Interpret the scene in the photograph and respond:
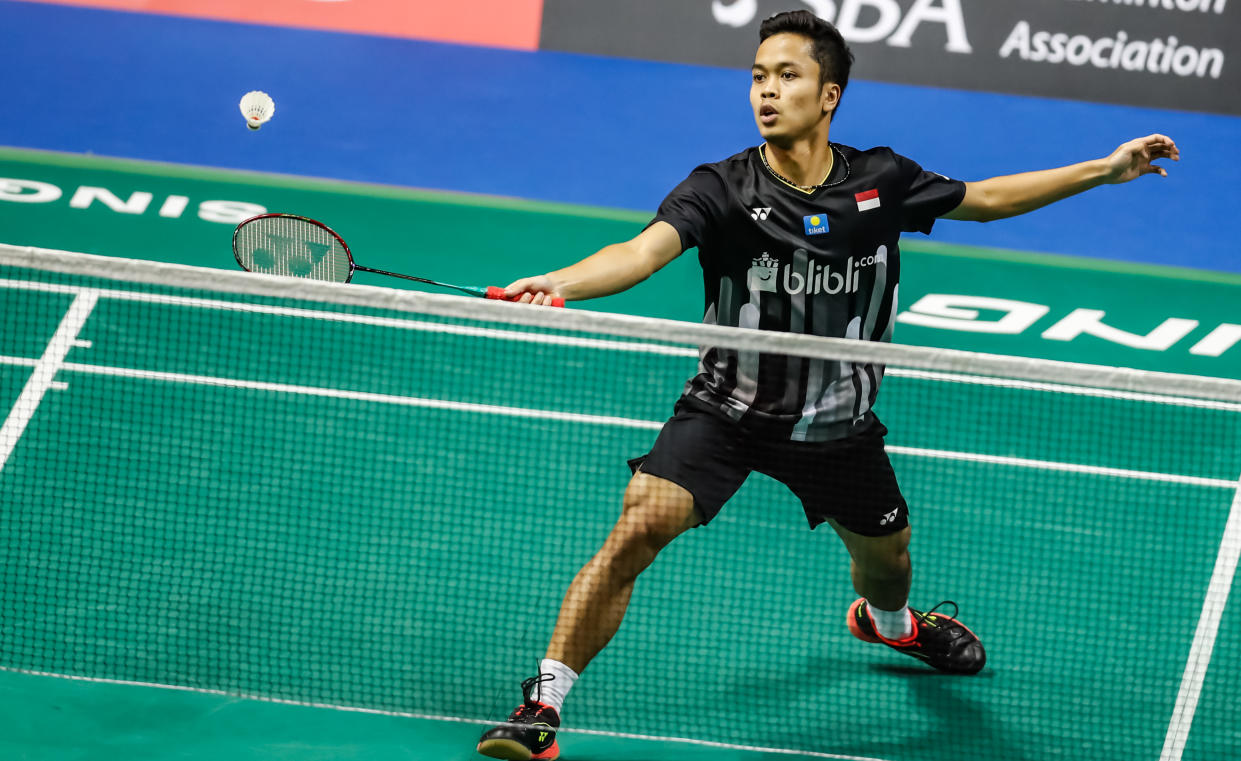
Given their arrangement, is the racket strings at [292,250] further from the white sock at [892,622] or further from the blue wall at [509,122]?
the blue wall at [509,122]

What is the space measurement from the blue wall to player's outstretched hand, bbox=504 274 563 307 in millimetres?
5981

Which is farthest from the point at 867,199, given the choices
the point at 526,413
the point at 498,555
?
the point at 526,413

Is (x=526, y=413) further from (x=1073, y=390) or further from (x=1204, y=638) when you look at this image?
(x=1204, y=638)

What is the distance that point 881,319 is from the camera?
434 centimetres

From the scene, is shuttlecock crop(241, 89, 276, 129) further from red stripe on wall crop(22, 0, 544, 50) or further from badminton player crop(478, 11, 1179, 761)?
red stripe on wall crop(22, 0, 544, 50)

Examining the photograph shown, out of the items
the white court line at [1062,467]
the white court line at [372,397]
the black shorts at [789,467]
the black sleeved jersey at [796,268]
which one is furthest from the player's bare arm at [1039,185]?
the white court line at [372,397]

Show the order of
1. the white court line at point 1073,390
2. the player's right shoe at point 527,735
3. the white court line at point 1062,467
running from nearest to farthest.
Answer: the player's right shoe at point 527,735 < the white court line at point 1062,467 < the white court line at point 1073,390

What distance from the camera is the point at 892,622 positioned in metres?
4.81

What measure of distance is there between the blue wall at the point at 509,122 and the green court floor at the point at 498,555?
2032 mm

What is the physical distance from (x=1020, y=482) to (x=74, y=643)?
402 cm

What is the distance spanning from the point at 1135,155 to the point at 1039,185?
0.38m

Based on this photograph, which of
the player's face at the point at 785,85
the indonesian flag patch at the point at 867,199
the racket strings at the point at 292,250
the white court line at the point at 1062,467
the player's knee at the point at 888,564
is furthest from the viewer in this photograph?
the white court line at the point at 1062,467

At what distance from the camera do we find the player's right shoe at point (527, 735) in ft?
13.0

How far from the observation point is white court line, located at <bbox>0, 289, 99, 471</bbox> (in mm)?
5980
